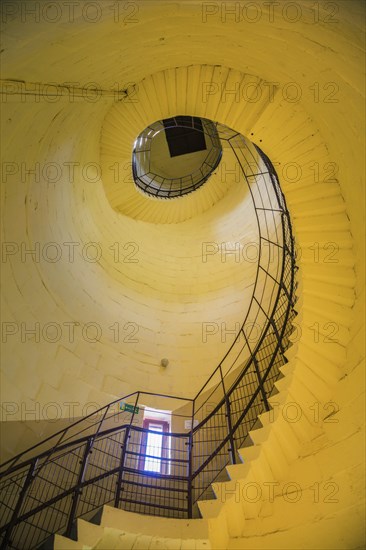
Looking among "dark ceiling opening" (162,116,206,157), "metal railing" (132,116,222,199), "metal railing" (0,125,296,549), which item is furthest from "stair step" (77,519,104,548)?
Answer: "dark ceiling opening" (162,116,206,157)

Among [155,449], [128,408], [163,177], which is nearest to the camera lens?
[128,408]

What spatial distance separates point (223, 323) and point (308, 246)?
4.56 meters

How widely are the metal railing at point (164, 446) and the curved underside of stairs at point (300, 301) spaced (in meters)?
0.52

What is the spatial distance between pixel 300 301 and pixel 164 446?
4181mm

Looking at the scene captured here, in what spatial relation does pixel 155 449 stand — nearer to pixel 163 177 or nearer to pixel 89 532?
pixel 89 532

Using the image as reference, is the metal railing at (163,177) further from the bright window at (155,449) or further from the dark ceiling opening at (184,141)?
the bright window at (155,449)

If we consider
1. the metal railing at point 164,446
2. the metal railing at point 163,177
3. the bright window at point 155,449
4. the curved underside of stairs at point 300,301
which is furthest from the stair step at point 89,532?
the metal railing at point 163,177

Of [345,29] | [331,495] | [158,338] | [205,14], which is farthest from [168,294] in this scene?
[345,29]

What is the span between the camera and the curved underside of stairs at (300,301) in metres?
3.36

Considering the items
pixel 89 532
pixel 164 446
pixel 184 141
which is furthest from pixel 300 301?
pixel 184 141

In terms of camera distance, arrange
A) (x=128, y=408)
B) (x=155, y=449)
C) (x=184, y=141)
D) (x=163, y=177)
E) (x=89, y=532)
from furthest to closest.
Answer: (x=184, y=141), (x=163, y=177), (x=155, y=449), (x=128, y=408), (x=89, y=532)

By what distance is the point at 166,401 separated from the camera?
7.16 m

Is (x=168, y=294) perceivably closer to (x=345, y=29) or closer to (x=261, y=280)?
(x=261, y=280)

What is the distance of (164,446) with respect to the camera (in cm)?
651
